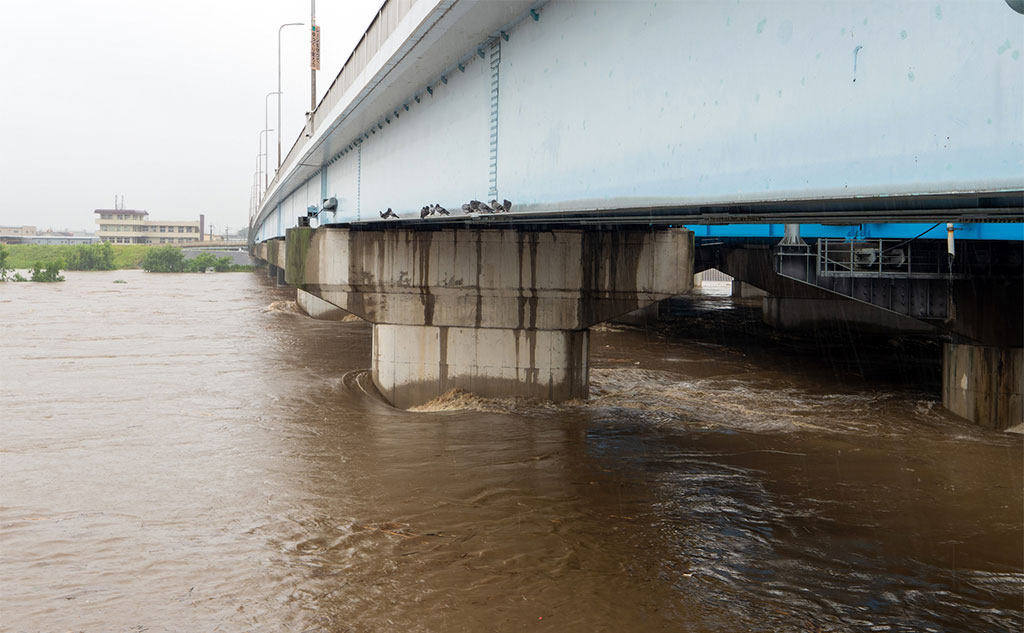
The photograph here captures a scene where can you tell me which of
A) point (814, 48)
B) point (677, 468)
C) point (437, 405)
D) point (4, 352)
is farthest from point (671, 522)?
point (4, 352)

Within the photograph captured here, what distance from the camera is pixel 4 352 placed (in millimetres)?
25188

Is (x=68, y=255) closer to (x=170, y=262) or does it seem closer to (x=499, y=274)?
(x=170, y=262)

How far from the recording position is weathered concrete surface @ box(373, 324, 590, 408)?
56.2 feet

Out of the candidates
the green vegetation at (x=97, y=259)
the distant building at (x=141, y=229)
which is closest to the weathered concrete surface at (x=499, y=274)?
the green vegetation at (x=97, y=259)

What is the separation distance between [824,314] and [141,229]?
16035 centimetres

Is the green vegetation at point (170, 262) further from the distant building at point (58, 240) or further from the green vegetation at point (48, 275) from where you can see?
the distant building at point (58, 240)

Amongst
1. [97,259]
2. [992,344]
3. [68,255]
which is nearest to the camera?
[992,344]

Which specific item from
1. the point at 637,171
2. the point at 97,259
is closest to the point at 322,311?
the point at 637,171

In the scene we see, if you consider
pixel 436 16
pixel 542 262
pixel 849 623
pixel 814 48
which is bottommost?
pixel 849 623

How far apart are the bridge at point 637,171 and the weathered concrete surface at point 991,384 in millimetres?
40

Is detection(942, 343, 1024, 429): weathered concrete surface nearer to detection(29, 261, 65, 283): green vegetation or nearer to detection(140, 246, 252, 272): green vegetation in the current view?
detection(29, 261, 65, 283): green vegetation

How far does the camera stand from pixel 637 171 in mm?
7680

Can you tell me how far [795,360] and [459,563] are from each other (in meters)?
19.5

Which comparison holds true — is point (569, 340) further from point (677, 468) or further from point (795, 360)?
point (795, 360)
